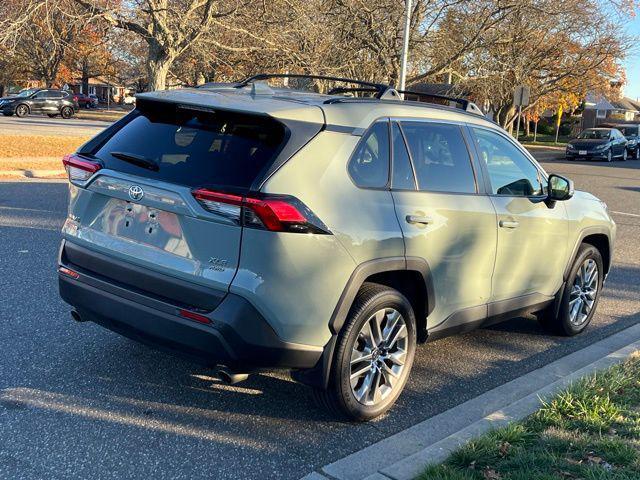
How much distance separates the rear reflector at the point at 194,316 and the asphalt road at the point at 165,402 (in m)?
0.69

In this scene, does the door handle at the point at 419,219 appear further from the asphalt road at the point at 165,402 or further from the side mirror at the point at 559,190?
the side mirror at the point at 559,190

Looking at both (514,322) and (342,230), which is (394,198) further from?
(514,322)

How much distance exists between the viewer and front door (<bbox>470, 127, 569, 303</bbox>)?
15.9 feet

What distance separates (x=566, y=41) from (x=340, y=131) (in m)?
26.5

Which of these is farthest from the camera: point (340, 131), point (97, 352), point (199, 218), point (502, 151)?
point (502, 151)

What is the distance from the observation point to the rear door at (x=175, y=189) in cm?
345

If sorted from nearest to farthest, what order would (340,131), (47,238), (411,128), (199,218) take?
1. (199,218)
2. (340,131)
3. (411,128)
4. (47,238)

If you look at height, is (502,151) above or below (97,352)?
above

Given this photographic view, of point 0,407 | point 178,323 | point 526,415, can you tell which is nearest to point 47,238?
point 0,407

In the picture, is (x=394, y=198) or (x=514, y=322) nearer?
(x=394, y=198)

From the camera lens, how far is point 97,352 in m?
4.76

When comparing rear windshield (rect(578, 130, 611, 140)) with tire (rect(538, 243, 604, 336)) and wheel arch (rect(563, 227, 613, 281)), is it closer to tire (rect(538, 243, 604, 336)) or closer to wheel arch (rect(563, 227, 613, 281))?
wheel arch (rect(563, 227, 613, 281))

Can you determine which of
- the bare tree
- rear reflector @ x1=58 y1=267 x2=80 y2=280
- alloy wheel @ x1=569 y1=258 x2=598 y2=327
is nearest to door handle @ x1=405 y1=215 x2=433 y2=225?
rear reflector @ x1=58 y1=267 x2=80 y2=280

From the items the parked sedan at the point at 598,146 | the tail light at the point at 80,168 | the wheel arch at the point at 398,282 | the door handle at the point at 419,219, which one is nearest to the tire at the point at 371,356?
the wheel arch at the point at 398,282
